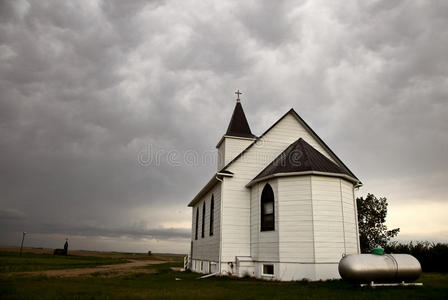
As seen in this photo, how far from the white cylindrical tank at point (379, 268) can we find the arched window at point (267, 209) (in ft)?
16.8

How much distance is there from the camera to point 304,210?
55.3 feet

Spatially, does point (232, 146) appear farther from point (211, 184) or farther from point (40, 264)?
point (40, 264)

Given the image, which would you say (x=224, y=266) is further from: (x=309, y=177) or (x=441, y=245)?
(x=441, y=245)

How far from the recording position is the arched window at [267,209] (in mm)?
18078

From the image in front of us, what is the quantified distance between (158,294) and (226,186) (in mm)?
9455

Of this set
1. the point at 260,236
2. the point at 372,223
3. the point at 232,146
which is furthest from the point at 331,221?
the point at 372,223

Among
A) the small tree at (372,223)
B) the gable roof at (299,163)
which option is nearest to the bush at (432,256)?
the small tree at (372,223)

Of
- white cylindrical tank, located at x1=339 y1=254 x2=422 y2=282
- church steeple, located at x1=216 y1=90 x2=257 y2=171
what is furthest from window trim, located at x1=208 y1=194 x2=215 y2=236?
white cylindrical tank, located at x1=339 y1=254 x2=422 y2=282

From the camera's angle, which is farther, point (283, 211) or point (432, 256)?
point (432, 256)

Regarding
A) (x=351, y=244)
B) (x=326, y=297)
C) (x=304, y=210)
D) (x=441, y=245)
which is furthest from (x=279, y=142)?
(x=441, y=245)

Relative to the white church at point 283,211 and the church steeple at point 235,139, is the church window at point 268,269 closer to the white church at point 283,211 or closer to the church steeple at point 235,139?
the white church at point 283,211

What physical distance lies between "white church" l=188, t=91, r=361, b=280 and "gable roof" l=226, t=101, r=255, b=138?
4.04 m

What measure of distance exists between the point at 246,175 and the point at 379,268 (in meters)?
9.14

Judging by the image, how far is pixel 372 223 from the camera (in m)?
33.2
